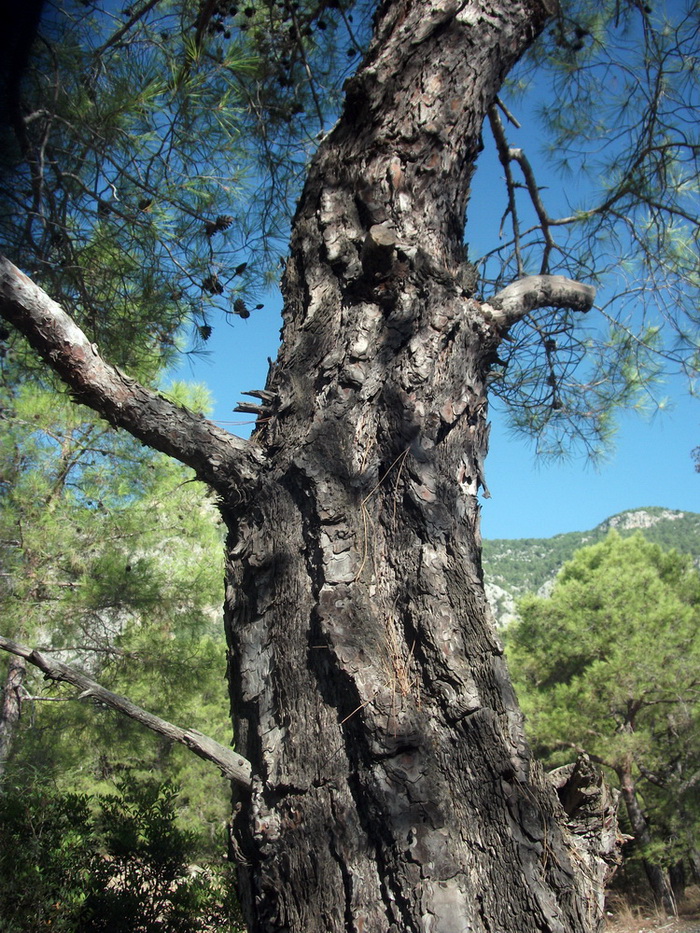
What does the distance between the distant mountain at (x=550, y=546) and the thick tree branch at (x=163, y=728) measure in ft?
227

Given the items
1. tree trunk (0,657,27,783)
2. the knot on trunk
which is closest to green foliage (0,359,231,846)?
tree trunk (0,657,27,783)

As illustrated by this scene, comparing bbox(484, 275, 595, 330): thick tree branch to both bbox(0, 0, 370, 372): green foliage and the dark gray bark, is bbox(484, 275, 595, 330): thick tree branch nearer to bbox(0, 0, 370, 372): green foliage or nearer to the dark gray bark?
the dark gray bark

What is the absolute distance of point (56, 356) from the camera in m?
1.48

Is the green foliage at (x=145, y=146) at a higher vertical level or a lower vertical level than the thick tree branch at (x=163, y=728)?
higher

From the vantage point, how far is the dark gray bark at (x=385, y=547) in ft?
3.52

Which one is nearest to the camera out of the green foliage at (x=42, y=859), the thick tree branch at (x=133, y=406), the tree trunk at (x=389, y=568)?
the tree trunk at (x=389, y=568)

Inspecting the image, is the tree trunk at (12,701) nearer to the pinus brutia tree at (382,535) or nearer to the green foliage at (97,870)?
the green foliage at (97,870)

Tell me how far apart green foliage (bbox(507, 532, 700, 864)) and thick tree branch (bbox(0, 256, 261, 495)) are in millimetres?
8098

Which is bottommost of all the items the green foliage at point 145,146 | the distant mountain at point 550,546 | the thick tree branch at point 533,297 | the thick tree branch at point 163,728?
the thick tree branch at point 163,728

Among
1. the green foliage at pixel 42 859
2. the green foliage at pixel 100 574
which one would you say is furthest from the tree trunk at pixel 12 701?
the green foliage at pixel 42 859

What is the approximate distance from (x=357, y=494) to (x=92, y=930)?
8.04ft

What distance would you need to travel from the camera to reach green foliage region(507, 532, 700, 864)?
9.12 meters

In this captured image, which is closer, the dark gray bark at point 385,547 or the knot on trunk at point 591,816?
the dark gray bark at point 385,547

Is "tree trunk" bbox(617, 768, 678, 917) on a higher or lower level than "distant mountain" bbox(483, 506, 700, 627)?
lower
